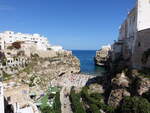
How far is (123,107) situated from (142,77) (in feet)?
17.2

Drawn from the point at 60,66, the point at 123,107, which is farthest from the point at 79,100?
the point at 60,66

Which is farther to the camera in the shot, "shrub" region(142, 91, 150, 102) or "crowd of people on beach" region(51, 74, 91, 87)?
"crowd of people on beach" region(51, 74, 91, 87)

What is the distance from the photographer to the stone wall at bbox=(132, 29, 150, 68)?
30602mm

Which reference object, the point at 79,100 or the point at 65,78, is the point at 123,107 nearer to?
the point at 79,100

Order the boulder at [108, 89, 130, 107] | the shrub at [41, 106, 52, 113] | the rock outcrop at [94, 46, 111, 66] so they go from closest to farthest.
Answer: the shrub at [41, 106, 52, 113] < the boulder at [108, 89, 130, 107] < the rock outcrop at [94, 46, 111, 66]

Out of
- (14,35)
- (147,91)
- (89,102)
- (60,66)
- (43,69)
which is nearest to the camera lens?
(147,91)

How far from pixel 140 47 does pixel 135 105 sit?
11429mm

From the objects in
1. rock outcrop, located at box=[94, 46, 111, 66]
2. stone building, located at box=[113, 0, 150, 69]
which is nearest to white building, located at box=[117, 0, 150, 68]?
stone building, located at box=[113, 0, 150, 69]

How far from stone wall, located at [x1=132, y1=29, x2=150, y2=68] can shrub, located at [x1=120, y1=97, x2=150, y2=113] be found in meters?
7.07

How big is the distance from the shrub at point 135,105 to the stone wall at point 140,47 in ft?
23.2

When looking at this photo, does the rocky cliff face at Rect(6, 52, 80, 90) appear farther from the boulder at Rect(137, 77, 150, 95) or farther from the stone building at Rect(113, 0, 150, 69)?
the boulder at Rect(137, 77, 150, 95)

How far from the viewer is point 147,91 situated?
26.0 metres

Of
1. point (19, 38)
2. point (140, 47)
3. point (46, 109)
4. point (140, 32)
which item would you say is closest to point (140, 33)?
point (140, 32)

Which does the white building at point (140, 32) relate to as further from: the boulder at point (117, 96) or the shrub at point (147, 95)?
the shrub at point (147, 95)
